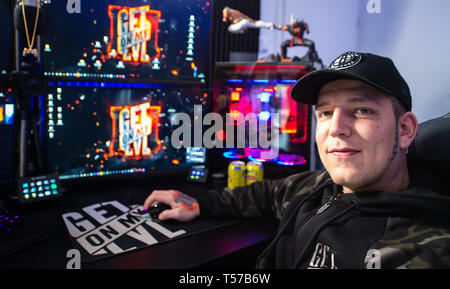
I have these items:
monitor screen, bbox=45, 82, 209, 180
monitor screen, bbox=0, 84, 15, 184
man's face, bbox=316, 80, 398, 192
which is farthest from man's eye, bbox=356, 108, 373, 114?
monitor screen, bbox=0, 84, 15, 184

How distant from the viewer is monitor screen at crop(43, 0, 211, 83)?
4.31 feet

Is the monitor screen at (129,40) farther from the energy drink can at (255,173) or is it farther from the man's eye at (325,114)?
the man's eye at (325,114)

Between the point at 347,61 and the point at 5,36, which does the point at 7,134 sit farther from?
the point at 347,61

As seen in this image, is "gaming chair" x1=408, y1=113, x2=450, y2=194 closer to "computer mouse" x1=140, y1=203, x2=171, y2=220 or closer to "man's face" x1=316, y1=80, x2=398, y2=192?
"man's face" x1=316, y1=80, x2=398, y2=192

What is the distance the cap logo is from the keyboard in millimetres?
938

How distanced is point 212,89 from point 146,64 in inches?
14.2

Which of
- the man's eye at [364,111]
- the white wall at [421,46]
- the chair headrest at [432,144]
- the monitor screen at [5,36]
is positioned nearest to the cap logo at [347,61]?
the man's eye at [364,111]

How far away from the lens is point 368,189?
33.4 inches

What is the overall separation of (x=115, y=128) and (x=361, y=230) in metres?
1.08

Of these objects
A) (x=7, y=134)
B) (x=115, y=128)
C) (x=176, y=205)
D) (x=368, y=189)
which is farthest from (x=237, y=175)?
(x=7, y=134)

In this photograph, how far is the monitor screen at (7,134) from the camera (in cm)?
126
